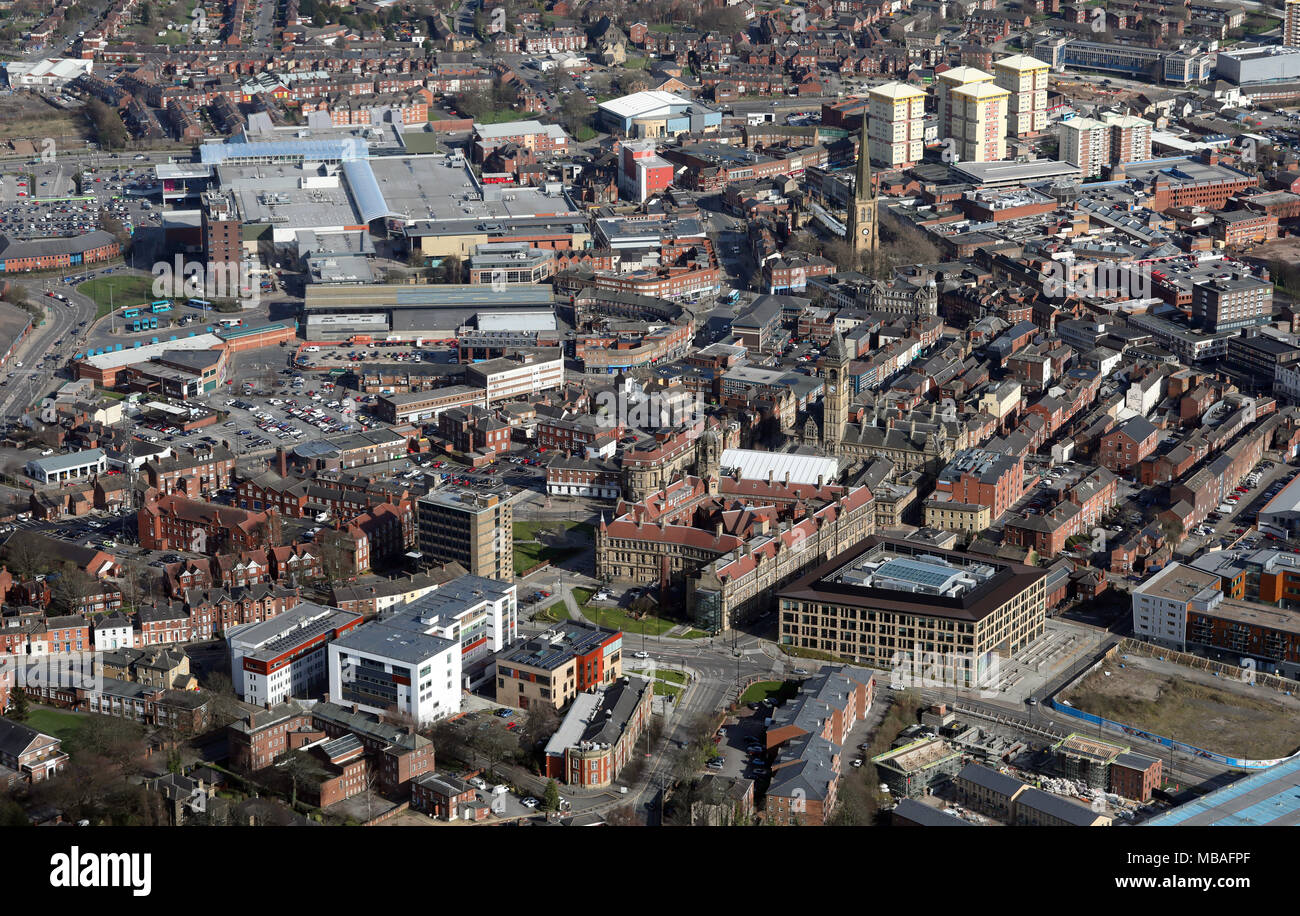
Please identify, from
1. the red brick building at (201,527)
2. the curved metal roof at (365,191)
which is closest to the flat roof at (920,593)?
the red brick building at (201,527)

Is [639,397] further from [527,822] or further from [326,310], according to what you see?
[527,822]

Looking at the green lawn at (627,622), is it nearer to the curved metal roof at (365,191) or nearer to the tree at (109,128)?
the curved metal roof at (365,191)

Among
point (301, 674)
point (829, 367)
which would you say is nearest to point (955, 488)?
point (829, 367)

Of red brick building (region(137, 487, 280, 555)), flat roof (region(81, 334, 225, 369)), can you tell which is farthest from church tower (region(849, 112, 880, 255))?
red brick building (region(137, 487, 280, 555))

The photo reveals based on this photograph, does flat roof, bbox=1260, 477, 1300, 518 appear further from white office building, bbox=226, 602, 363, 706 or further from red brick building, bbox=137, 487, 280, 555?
red brick building, bbox=137, 487, 280, 555

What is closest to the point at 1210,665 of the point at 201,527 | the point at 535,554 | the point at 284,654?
the point at 535,554

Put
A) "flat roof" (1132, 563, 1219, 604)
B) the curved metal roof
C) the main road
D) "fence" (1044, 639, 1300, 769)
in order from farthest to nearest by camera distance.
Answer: the curved metal roof → the main road → "flat roof" (1132, 563, 1219, 604) → "fence" (1044, 639, 1300, 769)
